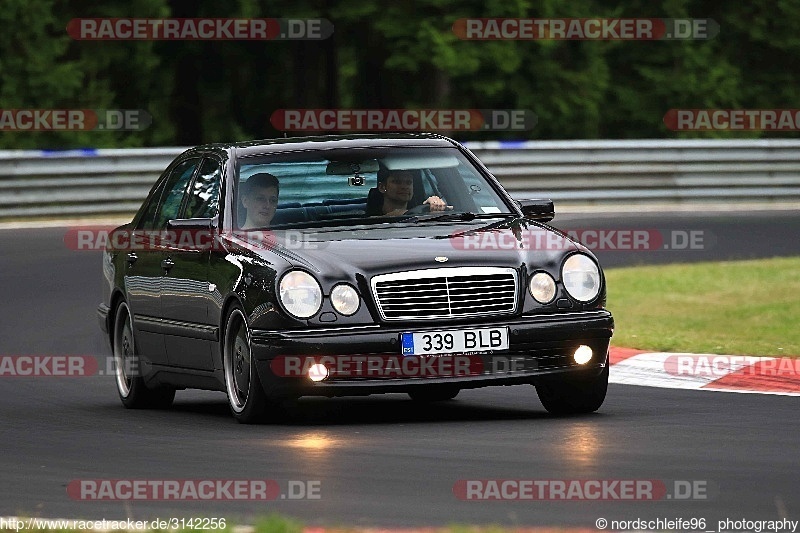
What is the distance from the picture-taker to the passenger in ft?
35.9

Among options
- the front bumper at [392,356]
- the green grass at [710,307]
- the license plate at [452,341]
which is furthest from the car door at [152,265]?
the green grass at [710,307]

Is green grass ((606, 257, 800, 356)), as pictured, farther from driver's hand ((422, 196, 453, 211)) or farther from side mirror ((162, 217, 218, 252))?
side mirror ((162, 217, 218, 252))

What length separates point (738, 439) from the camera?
9.24 m

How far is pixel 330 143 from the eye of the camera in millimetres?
11414

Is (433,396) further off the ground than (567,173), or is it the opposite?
(567,173)

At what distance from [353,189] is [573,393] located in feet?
5.51

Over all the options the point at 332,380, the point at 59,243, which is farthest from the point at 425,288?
the point at 59,243

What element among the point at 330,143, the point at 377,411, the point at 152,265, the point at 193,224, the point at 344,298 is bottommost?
the point at 377,411

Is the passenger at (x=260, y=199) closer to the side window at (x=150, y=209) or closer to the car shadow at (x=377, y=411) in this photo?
the car shadow at (x=377, y=411)

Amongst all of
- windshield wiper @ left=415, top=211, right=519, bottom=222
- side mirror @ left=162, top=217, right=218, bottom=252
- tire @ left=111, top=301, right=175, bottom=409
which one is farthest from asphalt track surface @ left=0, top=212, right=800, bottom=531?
windshield wiper @ left=415, top=211, right=519, bottom=222

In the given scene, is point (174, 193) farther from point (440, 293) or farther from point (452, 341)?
point (452, 341)

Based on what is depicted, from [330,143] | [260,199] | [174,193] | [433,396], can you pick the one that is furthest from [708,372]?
[174,193]

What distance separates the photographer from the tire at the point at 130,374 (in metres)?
12.0

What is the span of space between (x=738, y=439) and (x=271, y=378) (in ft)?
7.58
